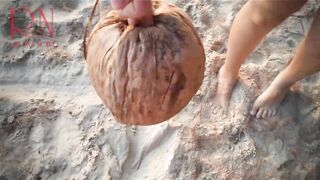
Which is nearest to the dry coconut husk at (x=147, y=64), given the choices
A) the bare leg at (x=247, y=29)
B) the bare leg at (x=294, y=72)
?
the bare leg at (x=247, y=29)

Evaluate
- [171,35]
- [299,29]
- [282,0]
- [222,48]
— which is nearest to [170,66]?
[171,35]

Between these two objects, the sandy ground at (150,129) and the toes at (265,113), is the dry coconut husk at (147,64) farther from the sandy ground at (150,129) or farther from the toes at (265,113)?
the toes at (265,113)

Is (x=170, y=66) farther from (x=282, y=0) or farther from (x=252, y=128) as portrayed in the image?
(x=252, y=128)

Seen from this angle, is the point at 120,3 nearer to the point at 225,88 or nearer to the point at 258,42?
the point at 258,42

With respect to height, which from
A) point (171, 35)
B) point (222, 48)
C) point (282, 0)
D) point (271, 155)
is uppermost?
point (171, 35)

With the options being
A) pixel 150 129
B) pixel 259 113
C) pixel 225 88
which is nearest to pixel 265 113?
pixel 259 113

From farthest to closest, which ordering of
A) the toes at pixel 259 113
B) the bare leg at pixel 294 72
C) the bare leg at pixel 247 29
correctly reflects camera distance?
the toes at pixel 259 113
the bare leg at pixel 294 72
the bare leg at pixel 247 29

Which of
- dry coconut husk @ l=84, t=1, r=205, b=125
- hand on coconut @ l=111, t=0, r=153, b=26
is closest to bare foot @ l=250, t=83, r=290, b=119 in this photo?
dry coconut husk @ l=84, t=1, r=205, b=125
